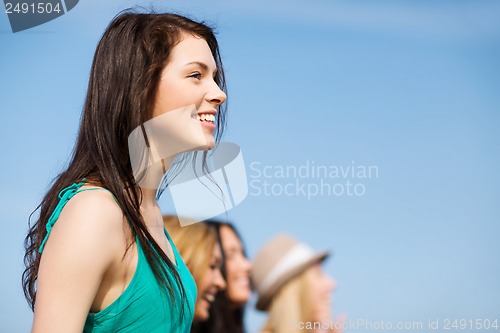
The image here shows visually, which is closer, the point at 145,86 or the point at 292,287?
the point at 145,86

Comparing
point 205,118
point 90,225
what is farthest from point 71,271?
point 205,118

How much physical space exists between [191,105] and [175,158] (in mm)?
120

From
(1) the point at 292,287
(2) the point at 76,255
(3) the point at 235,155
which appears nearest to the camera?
(2) the point at 76,255

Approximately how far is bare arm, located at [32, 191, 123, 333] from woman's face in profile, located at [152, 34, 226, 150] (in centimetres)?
26

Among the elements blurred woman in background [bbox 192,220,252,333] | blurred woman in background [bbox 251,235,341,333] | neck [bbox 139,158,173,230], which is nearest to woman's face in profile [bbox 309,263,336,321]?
blurred woman in background [bbox 251,235,341,333]

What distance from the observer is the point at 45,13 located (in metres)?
2.92

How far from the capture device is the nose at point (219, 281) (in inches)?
93.7

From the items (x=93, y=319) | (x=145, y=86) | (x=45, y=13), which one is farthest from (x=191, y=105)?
(x=45, y=13)

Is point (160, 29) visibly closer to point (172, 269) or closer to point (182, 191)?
point (172, 269)

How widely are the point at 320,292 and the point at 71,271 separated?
5.26 ft

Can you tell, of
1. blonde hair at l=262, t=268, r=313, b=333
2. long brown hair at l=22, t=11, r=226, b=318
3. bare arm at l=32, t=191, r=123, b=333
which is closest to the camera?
bare arm at l=32, t=191, r=123, b=333

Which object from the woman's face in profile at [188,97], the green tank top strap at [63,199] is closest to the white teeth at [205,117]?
the woman's face in profile at [188,97]

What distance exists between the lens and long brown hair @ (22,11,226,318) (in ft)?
3.29

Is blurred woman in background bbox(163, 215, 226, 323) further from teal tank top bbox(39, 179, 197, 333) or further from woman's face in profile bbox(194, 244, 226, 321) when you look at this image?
teal tank top bbox(39, 179, 197, 333)
